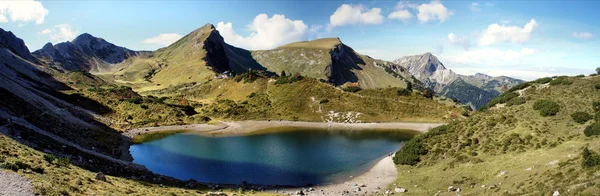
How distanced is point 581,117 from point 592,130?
274 inches

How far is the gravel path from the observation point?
2312 cm

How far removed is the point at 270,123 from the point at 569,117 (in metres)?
96.2

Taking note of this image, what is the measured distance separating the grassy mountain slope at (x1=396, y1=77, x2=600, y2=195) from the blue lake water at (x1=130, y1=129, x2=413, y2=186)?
591 inches

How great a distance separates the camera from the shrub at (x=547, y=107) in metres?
49.3

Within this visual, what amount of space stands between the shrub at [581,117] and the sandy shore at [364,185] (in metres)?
28.0

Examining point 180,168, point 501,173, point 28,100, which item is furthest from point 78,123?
point 501,173

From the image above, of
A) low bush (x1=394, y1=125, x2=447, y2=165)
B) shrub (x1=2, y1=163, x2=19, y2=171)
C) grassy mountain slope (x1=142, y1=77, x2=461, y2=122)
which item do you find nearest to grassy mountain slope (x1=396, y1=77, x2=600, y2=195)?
low bush (x1=394, y1=125, x2=447, y2=165)

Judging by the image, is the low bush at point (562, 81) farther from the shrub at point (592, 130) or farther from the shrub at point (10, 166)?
the shrub at point (10, 166)

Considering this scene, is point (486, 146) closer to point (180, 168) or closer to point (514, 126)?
point (514, 126)

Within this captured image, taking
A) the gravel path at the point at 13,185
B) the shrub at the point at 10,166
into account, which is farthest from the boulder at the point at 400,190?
the shrub at the point at 10,166

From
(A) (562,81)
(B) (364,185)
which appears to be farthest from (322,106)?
(A) (562,81)

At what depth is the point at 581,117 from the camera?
44656 millimetres

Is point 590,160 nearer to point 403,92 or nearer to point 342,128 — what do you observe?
point 342,128

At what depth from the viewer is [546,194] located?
23.3 meters
